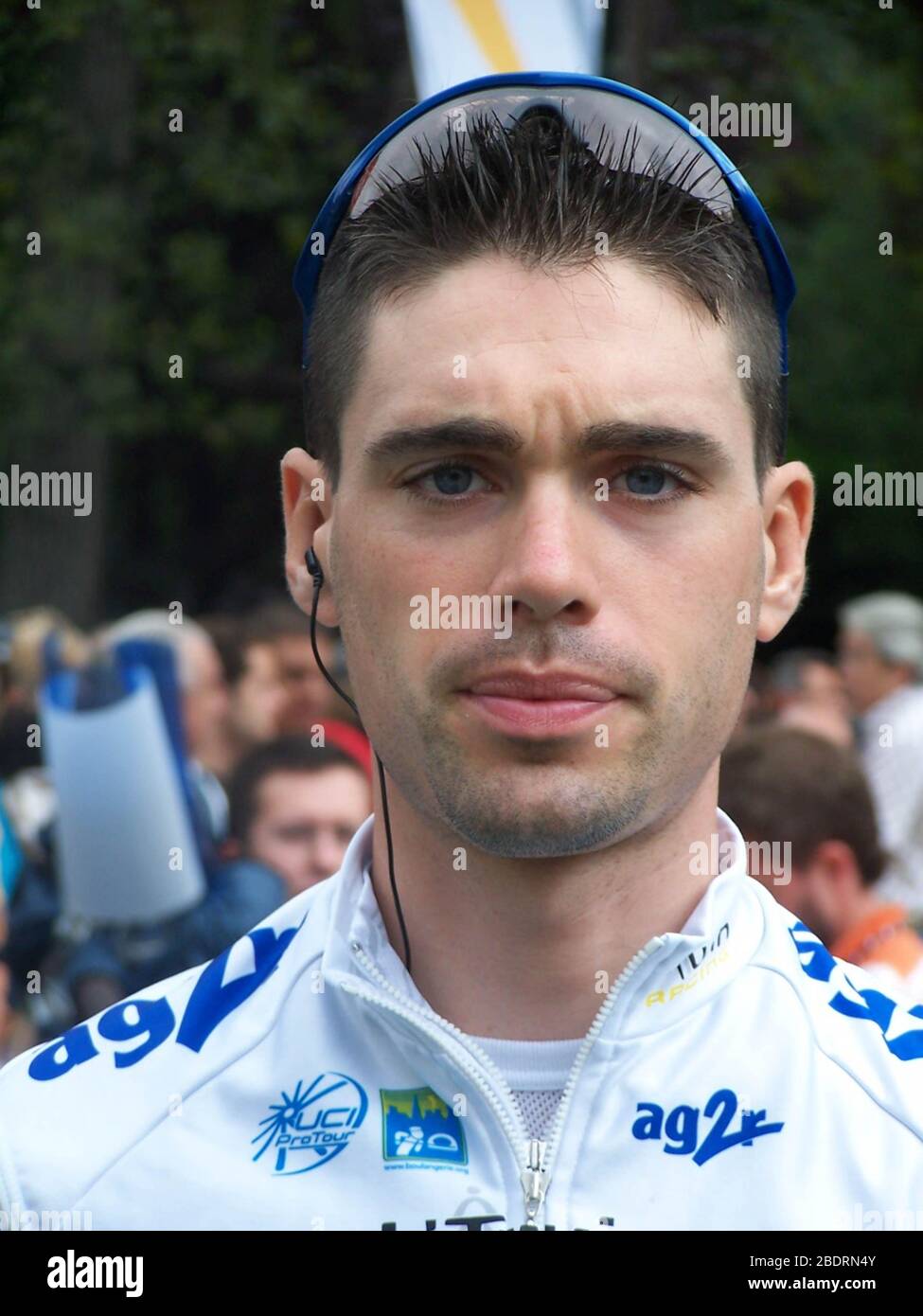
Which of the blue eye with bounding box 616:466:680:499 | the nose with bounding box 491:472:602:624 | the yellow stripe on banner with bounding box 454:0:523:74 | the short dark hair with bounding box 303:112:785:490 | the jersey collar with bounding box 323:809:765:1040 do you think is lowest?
the jersey collar with bounding box 323:809:765:1040

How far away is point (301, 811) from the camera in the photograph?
18.4ft

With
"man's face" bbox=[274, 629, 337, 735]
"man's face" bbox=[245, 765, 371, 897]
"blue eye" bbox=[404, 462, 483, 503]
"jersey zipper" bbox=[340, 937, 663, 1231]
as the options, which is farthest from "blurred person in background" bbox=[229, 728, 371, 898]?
"blue eye" bbox=[404, 462, 483, 503]

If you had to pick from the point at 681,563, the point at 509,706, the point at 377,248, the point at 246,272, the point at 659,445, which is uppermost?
the point at 246,272

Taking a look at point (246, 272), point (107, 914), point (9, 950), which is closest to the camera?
point (107, 914)

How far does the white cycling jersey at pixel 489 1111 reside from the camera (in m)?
2.44

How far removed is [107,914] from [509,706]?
124 inches

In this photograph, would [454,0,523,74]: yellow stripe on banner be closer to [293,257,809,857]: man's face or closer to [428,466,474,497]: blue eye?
[293,257,809,857]: man's face

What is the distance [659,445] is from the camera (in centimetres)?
241

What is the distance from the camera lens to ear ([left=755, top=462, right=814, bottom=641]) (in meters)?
Answer: 2.65

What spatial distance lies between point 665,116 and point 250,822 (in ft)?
11.5

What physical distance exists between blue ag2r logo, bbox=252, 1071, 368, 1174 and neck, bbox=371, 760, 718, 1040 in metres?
0.19

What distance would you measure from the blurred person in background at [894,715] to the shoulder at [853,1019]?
4652 millimetres

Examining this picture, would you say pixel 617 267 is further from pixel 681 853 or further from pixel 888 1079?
pixel 888 1079
